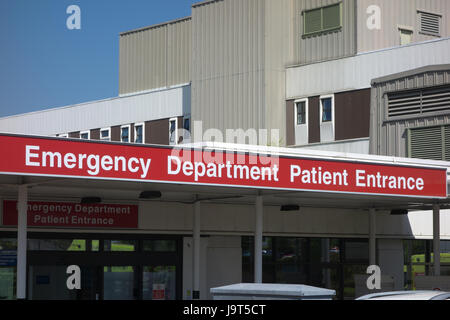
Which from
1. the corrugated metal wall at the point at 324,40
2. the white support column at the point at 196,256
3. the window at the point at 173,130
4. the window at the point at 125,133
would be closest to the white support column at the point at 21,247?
the white support column at the point at 196,256

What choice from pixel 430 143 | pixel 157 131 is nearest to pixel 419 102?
pixel 430 143

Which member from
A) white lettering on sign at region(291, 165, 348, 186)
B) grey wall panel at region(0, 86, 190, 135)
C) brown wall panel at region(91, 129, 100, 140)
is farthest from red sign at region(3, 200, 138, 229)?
brown wall panel at region(91, 129, 100, 140)

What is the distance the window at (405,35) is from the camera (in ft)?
139

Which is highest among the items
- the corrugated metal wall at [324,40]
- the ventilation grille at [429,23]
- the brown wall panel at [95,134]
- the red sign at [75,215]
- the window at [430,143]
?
the ventilation grille at [429,23]

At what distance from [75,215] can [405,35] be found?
84.1 ft

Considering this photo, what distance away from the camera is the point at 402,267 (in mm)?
30375

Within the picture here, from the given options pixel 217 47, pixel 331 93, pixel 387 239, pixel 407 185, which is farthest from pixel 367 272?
pixel 217 47

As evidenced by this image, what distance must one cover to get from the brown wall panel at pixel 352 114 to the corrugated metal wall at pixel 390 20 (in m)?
2.56

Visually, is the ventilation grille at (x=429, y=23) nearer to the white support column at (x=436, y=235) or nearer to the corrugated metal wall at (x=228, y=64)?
the corrugated metal wall at (x=228, y=64)

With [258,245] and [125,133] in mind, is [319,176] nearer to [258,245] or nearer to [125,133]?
[258,245]

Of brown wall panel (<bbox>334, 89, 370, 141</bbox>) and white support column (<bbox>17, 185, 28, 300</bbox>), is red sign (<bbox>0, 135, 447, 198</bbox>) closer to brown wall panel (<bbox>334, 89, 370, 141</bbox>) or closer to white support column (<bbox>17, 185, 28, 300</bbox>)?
white support column (<bbox>17, 185, 28, 300</bbox>)

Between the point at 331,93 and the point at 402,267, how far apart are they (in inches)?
435

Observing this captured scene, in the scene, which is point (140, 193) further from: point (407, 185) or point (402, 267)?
point (402, 267)

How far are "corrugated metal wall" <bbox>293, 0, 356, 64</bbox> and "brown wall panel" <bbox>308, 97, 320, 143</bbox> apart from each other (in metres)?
2.29
